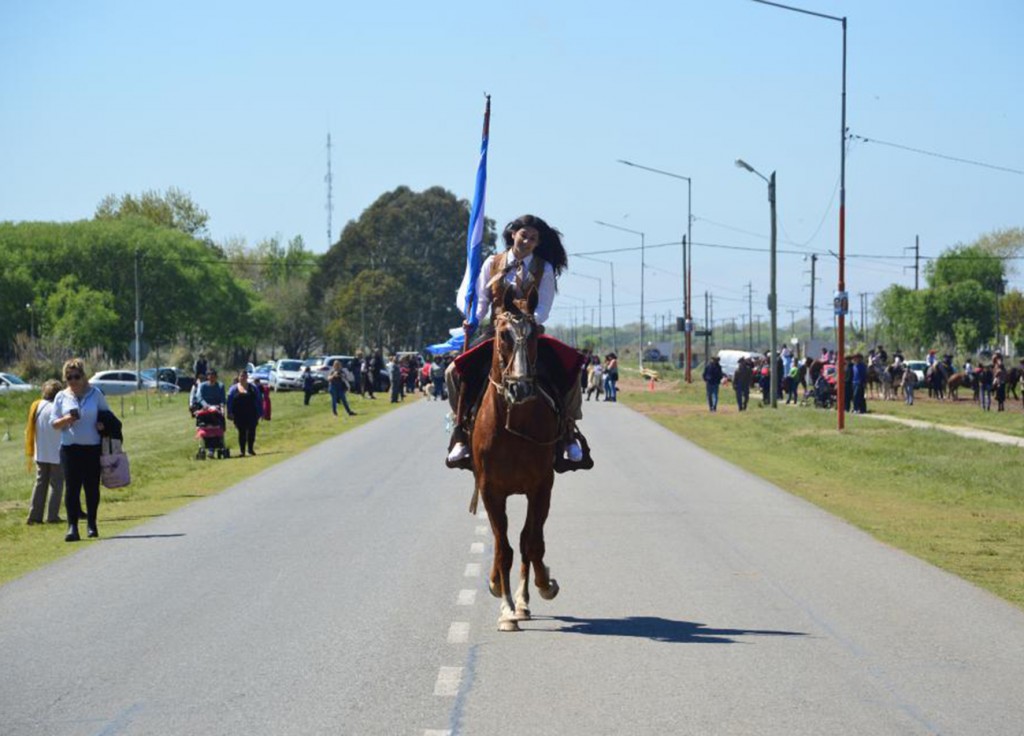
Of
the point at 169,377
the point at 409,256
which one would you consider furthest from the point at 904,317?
the point at 169,377

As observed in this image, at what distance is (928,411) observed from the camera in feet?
164

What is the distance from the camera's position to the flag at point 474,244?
39.3 ft

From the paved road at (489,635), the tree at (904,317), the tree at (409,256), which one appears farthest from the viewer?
the tree at (904,317)

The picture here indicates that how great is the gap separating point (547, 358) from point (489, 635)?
202cm

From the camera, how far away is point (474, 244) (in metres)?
12.9

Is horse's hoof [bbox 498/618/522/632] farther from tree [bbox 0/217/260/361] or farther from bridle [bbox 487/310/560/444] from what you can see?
tree [bbox 0/217/260/361]

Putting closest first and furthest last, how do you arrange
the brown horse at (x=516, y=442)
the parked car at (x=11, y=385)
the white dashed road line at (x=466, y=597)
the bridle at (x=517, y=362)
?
the bridle at (x=517, y=362) → the brown horse at (x=516, y=442) → the white dashed road line at (x=466, y=597) → the parked car at (x=11, y=385)

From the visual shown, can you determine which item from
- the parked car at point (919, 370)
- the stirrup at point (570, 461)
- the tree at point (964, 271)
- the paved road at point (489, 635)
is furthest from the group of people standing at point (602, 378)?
the tree at point (964, 271)

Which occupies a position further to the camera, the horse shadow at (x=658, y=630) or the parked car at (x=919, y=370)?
the parked car at (x=919, y=370)

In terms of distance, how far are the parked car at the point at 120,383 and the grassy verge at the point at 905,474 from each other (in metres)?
32.2

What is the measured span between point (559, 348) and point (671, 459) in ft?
57.8

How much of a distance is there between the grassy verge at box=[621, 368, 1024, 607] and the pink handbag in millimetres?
8337

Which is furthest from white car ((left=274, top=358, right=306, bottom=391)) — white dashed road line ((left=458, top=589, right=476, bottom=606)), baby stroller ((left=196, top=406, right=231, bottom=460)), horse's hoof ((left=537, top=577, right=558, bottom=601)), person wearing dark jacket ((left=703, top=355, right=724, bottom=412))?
horse's hoof ((left=537, top=577, right=558, bottom=601))

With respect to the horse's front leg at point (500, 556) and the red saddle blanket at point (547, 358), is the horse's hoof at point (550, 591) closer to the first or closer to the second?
the horse's front leg at point (500, 556)
